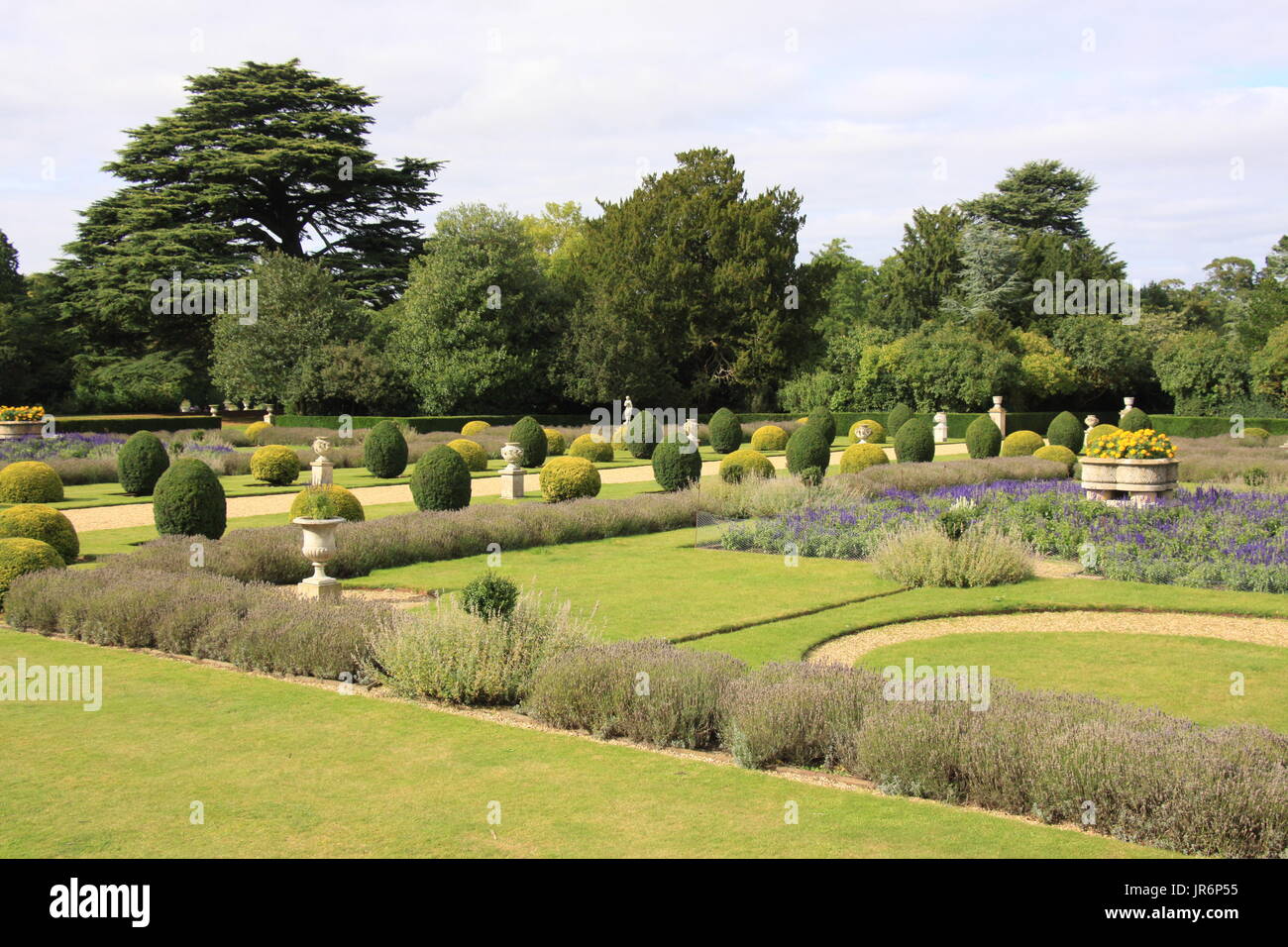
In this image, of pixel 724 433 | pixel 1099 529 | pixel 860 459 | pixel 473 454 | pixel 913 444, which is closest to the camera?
pixel 1099 529

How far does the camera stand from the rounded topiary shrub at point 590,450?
3138cm

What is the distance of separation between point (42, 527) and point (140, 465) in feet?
30.9

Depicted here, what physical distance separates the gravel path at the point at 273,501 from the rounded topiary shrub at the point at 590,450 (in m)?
1.25

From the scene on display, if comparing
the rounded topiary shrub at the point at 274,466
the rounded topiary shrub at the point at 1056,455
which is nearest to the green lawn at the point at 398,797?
the rounded topiary shrub at the point at 274,466

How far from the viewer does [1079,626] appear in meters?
11.1

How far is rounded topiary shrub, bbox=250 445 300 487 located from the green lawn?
1839 cm

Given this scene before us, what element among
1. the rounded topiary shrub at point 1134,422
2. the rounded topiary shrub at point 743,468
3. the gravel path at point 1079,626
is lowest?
the gravel path at point 1079,626

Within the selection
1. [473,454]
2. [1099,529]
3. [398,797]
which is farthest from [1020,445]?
[398,797]

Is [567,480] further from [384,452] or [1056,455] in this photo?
[1056,455]

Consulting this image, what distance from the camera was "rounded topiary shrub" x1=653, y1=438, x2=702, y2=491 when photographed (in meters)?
22.4

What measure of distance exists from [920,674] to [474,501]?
14.6m

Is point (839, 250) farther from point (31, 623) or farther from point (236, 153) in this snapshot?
point (31, 623)

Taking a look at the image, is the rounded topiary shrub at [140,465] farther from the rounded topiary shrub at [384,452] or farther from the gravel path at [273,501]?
the rounded topiary shrub at [384,452]
